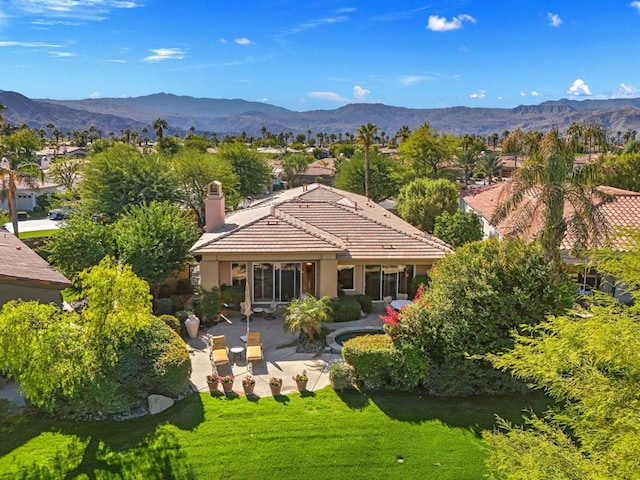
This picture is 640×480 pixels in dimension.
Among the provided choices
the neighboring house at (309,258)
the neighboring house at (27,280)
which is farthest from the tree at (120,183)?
the neighboring house at (27,280)

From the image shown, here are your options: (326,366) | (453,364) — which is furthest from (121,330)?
(453,364)

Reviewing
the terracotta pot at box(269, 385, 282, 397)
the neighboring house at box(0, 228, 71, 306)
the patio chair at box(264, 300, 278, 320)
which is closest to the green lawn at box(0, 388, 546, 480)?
the terracotta pot at box(269, 385, 282, 397)

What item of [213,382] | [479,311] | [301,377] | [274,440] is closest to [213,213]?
[213,382]

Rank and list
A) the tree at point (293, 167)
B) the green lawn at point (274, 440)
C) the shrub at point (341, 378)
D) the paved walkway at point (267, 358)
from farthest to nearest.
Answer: the tree at point (293, 167) < the paved walkway at point (267, 358) < the shrub at point (341, 378) < the green lawn at point (274, 440)

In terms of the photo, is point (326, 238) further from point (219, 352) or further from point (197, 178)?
point (197, 178)

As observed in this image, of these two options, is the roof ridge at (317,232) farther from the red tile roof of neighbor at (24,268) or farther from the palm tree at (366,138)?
the palm tree at (366,138)

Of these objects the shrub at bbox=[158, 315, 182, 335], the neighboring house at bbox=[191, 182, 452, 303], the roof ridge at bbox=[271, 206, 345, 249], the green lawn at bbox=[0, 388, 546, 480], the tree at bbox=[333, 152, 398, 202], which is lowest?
the green lawn at bbox=[0, 388, 546, 480]

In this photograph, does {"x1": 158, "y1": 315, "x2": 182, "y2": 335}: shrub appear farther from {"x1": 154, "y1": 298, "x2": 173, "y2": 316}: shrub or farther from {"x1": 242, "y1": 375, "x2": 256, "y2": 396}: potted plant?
{"x1": 242, "y1": 375, "x2": 256, "y2": 396}: potted plant

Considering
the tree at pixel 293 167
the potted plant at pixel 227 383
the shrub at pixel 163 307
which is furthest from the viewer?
the tree at pixel 293 167
